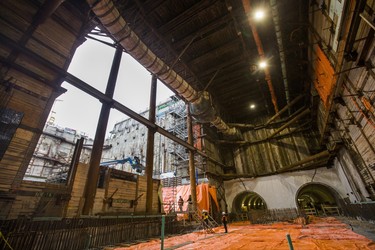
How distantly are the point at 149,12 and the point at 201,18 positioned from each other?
3382 mm

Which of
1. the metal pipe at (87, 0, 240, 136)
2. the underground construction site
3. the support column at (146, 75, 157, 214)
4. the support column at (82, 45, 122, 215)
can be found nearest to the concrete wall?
the underground construction site

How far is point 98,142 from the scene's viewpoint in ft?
25.9

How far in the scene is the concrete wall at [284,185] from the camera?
582 inches

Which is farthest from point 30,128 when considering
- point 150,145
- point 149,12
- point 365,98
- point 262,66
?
point 262,66

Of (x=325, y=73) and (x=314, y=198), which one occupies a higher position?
(x=325, y=73)

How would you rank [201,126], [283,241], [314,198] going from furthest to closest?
[314,198] → [201,126] → [283,241]

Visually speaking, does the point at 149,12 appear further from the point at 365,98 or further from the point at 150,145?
the point at 365,98

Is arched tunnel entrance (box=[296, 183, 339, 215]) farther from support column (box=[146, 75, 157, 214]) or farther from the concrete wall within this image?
support column (box=[146, 75, 157, 214])

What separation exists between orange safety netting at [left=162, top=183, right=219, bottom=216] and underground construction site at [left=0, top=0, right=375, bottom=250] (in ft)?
0.34

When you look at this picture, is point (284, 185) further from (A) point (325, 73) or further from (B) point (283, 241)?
(B) point (283, 241)

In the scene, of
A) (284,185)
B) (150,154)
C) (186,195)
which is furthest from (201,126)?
(284,185)

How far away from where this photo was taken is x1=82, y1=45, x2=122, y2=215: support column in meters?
6.96

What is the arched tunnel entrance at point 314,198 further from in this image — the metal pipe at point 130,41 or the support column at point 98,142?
the support column at point 98,142

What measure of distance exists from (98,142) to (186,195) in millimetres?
9078
